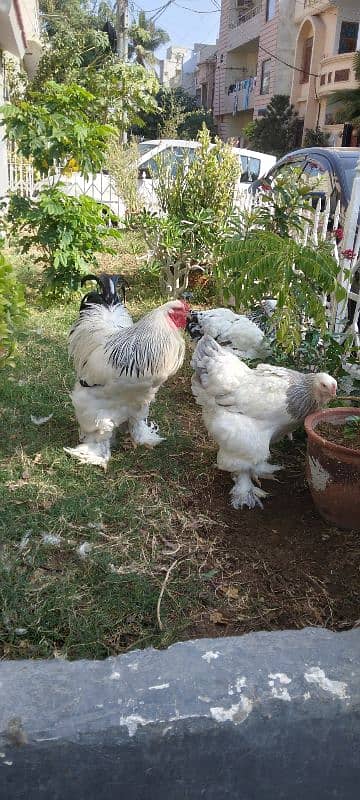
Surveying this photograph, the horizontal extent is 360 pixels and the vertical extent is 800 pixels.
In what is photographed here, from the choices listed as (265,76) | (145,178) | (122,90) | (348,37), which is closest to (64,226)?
(122,90)

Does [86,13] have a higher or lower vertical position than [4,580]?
higher

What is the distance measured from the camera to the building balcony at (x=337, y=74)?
23.0 metres

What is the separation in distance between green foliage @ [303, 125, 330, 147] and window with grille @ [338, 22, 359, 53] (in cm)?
342

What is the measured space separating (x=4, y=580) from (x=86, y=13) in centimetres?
3894

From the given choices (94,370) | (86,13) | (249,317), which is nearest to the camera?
(94,370)

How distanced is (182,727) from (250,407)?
2000mm

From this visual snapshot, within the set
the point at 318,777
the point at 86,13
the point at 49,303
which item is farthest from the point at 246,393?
the point at 86,13

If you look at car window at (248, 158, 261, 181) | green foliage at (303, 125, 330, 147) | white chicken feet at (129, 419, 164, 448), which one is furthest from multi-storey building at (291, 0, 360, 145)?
white chicken feet at (129, 419, 164, 448)

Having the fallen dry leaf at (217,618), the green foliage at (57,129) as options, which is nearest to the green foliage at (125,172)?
the green foliage at (57,129)

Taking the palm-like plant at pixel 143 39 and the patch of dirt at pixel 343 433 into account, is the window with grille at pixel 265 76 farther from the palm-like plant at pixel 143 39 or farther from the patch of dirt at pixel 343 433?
the patch of dirt at pixel 343 433

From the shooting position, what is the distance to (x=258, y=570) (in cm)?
277

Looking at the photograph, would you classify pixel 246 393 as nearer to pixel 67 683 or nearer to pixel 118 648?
pixel 118 648

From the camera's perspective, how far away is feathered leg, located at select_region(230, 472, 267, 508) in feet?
10.9

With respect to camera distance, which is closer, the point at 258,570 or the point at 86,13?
the point at 258,570
